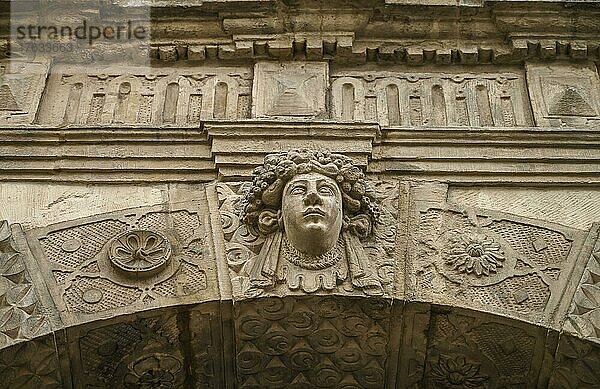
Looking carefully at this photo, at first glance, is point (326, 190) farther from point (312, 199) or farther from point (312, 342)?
point (312, 342)

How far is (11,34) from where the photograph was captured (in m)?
5.46

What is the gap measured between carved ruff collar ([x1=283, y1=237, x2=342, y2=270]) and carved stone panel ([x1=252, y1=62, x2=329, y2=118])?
890 mm

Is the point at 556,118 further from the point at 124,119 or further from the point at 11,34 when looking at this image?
the point at 11,34

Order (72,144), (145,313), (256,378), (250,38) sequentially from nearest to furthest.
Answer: (145,313)
(256,378)
(72,144)
(250,38)

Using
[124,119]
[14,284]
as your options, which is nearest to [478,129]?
[124,119]

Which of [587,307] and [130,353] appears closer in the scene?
[587,307]

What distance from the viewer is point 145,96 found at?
524 centimetres

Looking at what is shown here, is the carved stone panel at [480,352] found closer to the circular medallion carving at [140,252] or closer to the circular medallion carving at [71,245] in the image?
the circular medallion carving at [140,252]

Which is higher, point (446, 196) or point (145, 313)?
point (446, 196)

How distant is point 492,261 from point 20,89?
2.52 metres

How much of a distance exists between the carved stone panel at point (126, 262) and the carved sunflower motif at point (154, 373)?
13.5 inches

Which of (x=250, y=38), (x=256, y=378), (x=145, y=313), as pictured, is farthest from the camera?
(x=250, y=38)

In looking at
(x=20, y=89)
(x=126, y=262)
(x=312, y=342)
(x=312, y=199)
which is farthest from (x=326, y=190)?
(x=20, y=89)

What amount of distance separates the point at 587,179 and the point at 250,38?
1871 mm
